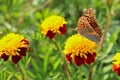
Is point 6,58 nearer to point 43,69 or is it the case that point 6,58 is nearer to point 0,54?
point 0,54

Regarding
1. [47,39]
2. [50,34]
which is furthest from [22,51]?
[47,39]

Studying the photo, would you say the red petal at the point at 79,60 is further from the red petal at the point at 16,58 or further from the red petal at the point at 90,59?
the red petal at the point at 16,58

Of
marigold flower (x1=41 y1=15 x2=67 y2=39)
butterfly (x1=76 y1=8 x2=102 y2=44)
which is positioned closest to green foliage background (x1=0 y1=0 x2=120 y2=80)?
marigold flower (x1=41 y1=15 x2=67 y2=39)

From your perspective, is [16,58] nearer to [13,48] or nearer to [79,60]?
[13,48]

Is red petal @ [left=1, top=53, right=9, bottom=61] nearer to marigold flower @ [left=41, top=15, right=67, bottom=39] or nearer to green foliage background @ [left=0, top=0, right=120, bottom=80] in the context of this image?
green foliage background @ [left=0, top=0, right=120, bottom=80]

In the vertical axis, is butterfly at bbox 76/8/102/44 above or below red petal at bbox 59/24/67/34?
below

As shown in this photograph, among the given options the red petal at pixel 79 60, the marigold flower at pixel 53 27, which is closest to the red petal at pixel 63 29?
the marigold flower at pixel 53 27

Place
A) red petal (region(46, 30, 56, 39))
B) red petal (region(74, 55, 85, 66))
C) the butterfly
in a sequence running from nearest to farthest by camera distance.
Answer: the butterfly
red petal (region(74, 55, 85, 66))
red petal (region(46, 30, 56, 39))
